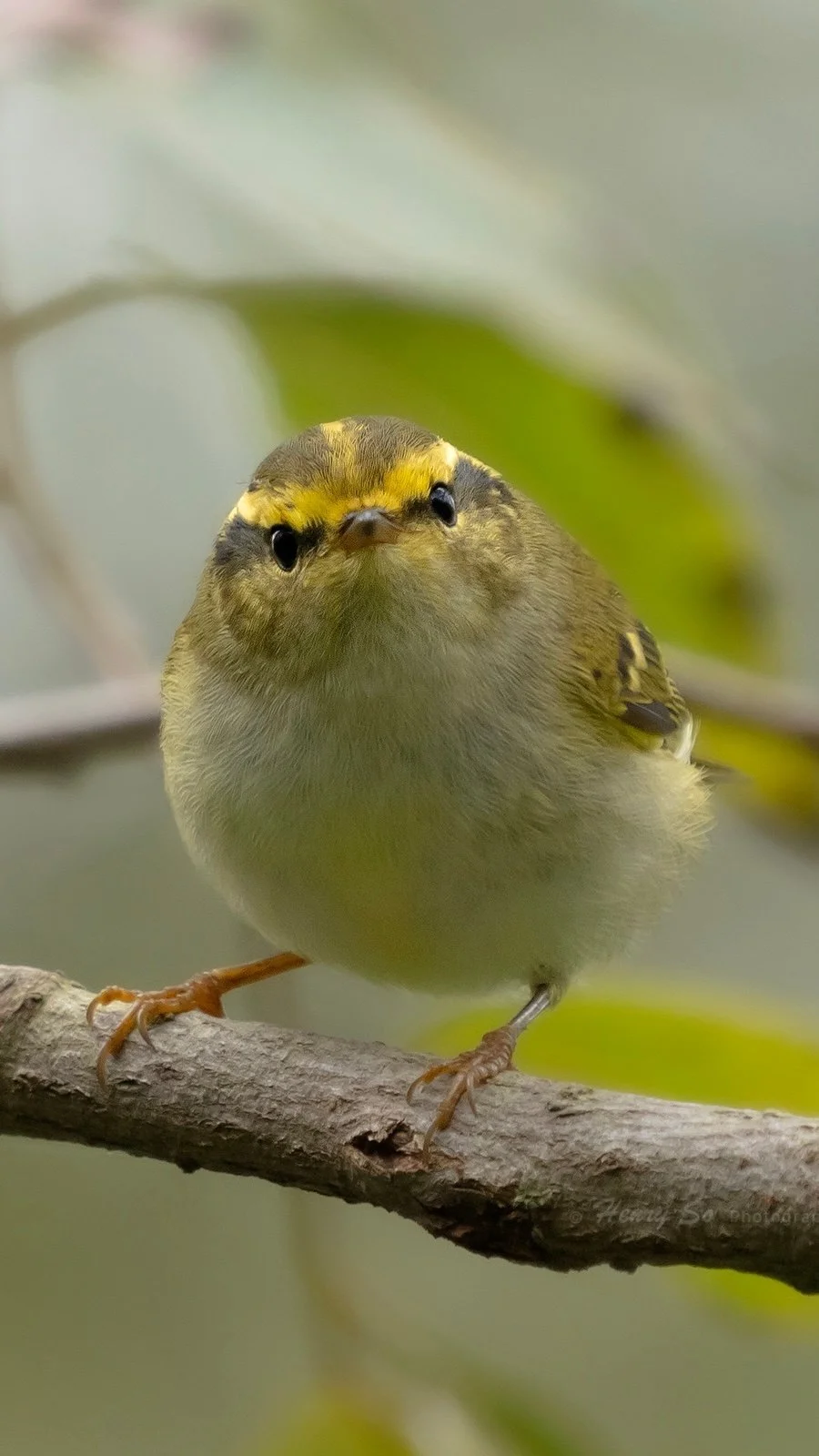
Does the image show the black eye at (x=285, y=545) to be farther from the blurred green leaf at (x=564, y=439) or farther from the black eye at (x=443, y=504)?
the blurred green leaf at (x=564, y=439)

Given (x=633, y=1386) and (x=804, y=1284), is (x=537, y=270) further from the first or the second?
(x=633, y=1386)

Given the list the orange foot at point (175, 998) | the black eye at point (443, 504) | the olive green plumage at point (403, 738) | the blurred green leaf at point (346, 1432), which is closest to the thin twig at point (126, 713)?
the olive green plumage at point (403, 738)

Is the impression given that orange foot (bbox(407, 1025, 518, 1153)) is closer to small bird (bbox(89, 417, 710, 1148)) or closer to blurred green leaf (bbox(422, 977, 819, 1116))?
small bird (bbox(89, 417, 710, 1148))

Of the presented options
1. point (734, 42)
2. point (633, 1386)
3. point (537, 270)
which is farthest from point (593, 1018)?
point (633, 1386)

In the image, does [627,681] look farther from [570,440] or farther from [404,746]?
[404,746]

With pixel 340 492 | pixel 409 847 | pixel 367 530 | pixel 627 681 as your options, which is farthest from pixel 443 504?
pixel 627 681

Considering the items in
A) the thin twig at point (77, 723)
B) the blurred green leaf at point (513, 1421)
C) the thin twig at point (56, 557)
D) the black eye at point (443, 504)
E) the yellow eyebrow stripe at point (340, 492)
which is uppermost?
the thin twig at point (56, 557)
